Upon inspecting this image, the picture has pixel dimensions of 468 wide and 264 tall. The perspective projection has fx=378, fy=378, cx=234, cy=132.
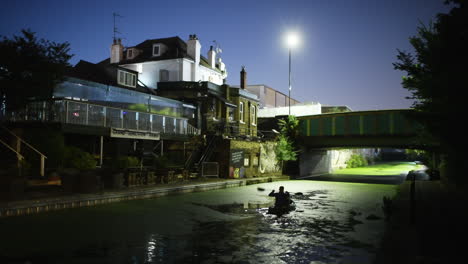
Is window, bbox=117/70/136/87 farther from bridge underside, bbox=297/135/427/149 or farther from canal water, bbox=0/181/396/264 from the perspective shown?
bridge underside, bbox=297/135/427/149

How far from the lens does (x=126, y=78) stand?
34.3m

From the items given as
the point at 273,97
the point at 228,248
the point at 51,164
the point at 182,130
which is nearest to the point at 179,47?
the point at 182,130

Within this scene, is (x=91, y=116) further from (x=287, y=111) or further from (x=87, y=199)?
(x=287, y=111)

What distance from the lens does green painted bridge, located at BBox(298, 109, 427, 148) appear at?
120ft

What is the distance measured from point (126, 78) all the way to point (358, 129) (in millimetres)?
23534

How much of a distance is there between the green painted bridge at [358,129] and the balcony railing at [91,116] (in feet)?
61.6

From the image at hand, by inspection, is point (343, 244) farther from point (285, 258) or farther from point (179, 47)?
point (179, 47)

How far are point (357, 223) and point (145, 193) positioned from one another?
11027 mm

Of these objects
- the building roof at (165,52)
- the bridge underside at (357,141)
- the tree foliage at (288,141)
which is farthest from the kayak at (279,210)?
the building roof at (165,52)

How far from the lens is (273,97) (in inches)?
3002

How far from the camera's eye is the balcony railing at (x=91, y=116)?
21.1 m

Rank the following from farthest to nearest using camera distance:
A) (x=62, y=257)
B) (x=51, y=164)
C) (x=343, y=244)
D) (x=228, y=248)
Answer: (x=51, y=164), (x=343, y=244), (x=228, y=248), (x=62, y=257)

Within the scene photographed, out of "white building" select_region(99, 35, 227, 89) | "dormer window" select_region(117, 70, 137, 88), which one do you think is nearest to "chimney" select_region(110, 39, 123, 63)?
"white building" select_region(99, 35, 227, 89)

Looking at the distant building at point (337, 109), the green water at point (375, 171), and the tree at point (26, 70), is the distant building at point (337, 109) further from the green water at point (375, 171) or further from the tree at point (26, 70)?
the tree at point (26, 70)
